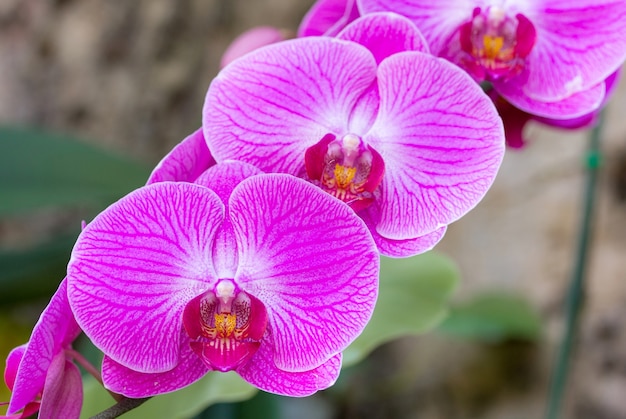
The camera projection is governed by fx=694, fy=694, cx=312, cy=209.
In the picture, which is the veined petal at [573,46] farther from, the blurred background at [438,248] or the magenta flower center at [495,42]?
the blurred background at [438,248]

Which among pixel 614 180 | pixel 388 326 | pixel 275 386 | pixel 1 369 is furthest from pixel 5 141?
pixel 614 180

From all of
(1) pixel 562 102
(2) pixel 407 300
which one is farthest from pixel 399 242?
(2) pixel 407 300

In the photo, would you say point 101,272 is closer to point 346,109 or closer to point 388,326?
point 346,109

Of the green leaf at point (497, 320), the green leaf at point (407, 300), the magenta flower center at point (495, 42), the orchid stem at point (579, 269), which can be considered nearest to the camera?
the magenta flower center at point (495, 42)

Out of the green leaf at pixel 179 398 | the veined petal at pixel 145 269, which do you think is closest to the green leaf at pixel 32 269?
the green leaf at pixel 179 398

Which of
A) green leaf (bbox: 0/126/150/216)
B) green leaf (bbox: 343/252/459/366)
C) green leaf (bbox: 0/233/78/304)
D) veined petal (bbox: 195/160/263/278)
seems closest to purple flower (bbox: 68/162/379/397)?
veined petal (bbox: 195/160/263/278)

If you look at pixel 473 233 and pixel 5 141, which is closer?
pixel 5 141

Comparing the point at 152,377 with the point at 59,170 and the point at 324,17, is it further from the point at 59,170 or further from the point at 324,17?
the point at 59,170
